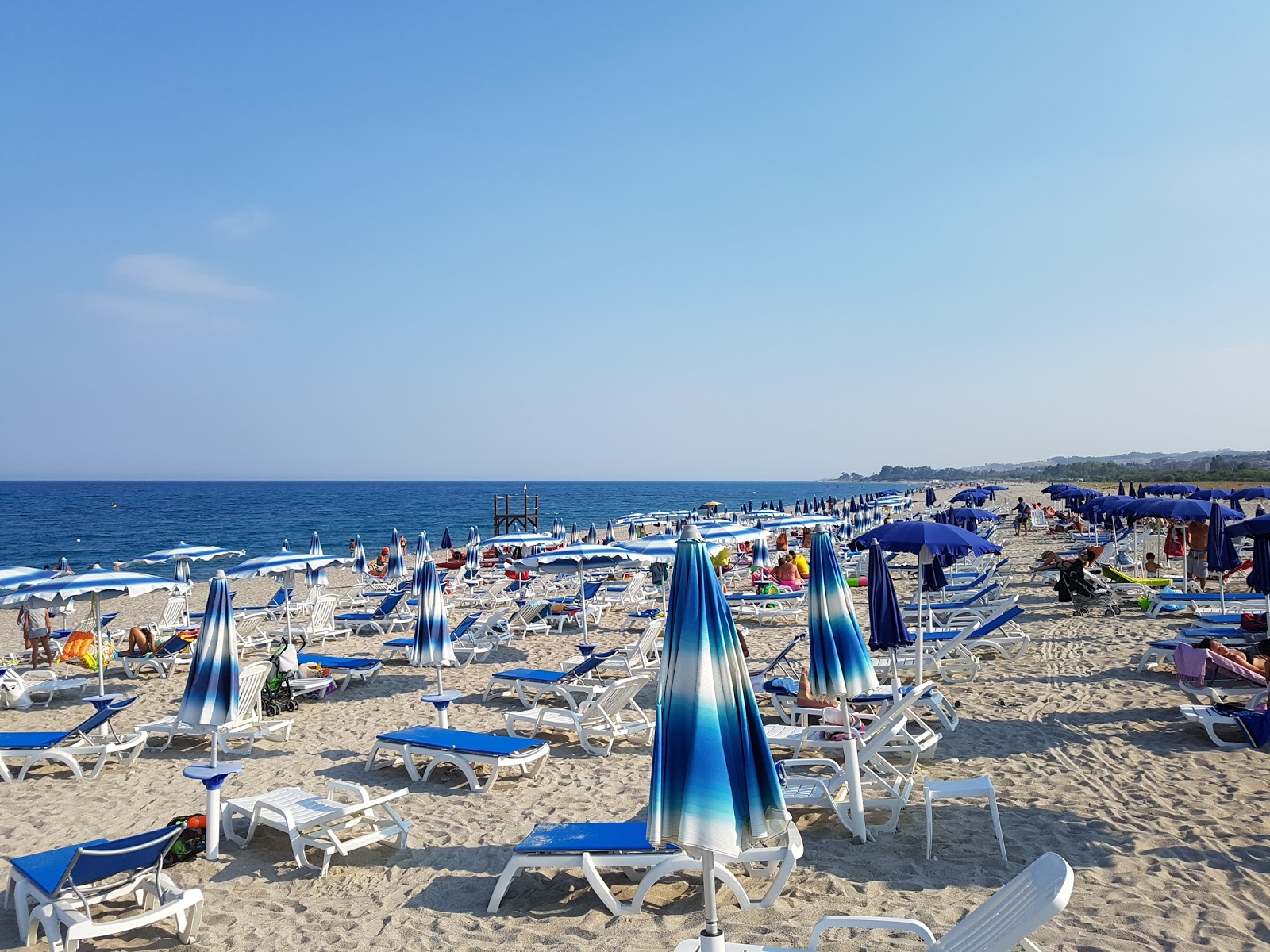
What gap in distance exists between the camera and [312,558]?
1104cm

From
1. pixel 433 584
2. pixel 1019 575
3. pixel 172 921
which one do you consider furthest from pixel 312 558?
pixel 1019 575

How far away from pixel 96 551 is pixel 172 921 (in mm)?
43530

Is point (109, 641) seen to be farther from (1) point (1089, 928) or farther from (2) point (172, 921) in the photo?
(1) point (1089, 928)

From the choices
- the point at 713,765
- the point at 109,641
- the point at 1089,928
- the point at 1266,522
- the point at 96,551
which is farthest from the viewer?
the point at 96,551

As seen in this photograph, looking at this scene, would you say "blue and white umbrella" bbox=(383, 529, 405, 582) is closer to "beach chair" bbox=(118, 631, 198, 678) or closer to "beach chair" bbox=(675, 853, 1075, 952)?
"beach chair" bbox=(118, 631, 198, 678)

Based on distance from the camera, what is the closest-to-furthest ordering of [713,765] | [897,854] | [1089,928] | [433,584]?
[713,765] < [1089,928] < [897,854] < [433,584]

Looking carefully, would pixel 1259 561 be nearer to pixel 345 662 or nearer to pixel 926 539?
pixel 926 539

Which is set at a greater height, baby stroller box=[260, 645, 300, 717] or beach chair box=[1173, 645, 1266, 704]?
beach chair box=[1173, 645, 1266, 704]

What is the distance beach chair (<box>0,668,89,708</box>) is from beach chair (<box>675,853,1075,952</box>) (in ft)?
32.5

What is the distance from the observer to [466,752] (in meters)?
6.38

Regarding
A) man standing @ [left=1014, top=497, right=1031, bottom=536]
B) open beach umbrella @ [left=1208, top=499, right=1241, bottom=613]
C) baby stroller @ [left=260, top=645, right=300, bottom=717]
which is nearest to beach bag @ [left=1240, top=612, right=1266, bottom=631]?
open beach umbrella @ [left=1208, top=499, right=1241, bottom=613]

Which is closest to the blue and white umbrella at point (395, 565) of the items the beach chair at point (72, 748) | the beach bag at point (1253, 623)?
the beach chair at point (72, 748)

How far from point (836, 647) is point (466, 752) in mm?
3068

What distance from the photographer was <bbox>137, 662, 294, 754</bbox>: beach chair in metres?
7.68
